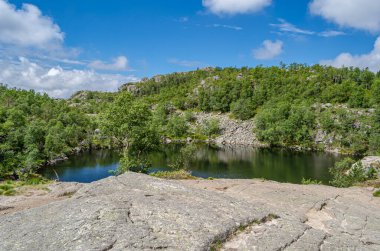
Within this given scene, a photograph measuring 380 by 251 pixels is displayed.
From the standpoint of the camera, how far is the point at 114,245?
8.55 m

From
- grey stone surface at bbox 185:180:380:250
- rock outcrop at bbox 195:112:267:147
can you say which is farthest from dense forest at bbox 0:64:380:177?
grey stone surface at bbox 185:180:380:250

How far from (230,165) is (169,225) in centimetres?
8450

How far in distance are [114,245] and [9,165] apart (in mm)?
66723

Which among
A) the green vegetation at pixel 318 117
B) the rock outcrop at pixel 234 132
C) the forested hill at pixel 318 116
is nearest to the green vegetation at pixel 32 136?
the forested hill at pixel 318 116

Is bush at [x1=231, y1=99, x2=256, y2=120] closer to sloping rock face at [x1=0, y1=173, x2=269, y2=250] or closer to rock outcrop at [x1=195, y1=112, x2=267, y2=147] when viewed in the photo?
rock outcrop at [x1=195, y1=112, x2=267, y2=147]

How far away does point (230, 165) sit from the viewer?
9294cm

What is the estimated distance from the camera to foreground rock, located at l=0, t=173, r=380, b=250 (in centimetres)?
895

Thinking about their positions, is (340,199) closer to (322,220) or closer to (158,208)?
(322,220)

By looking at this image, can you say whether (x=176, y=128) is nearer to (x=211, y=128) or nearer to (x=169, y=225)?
(x=211, y=128)

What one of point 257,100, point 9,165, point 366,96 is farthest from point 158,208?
point 257,100

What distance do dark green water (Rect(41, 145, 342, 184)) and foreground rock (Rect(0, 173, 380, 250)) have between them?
186 ft

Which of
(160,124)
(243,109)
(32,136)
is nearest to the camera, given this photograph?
(32,136)

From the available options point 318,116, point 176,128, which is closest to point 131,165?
point 176,128

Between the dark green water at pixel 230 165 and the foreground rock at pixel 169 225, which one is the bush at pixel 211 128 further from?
the foreground rock at pixel 169 225
